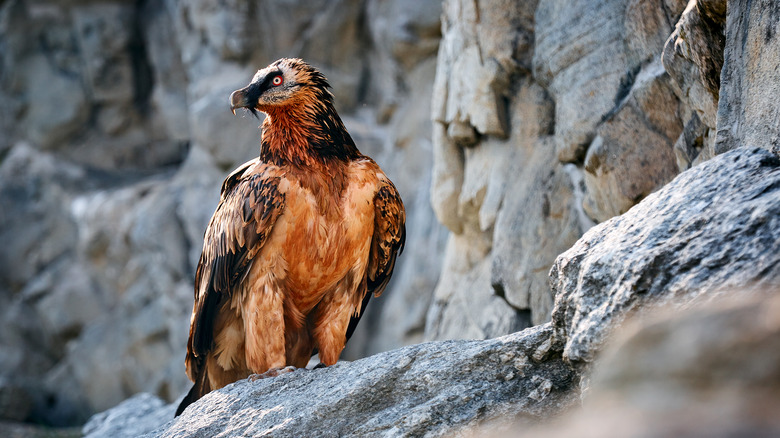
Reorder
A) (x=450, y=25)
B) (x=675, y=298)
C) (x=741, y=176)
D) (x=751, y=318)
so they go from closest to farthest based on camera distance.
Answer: (x=751, y=318)
(x=675, y=298)
(x=741, y=176)
(x=450, y=25)

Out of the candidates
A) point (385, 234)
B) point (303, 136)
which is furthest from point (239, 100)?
A: point (385, 234)

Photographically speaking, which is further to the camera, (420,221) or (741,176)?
(420,221)

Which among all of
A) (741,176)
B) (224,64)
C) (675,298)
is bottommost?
(675,298)

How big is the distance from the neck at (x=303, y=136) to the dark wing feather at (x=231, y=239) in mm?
118

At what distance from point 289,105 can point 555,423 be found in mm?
2039

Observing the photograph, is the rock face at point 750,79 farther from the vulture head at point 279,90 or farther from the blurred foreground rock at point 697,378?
the vulture head at point 279,90

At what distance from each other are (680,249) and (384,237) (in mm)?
2013

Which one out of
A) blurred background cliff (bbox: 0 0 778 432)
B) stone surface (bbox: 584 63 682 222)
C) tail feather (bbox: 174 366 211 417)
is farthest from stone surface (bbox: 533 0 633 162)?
tail feather (bbox: 174 366 211 417)

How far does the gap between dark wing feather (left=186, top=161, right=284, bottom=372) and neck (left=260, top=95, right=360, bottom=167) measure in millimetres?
118

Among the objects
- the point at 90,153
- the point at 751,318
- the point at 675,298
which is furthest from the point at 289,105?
the point at 90,153

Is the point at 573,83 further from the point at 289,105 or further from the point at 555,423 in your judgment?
the point at 555,423

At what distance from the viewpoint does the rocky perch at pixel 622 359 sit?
47.3 inches

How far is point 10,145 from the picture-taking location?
11312 millimetres

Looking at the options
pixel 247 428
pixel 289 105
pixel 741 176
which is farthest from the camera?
pixel 289 105
